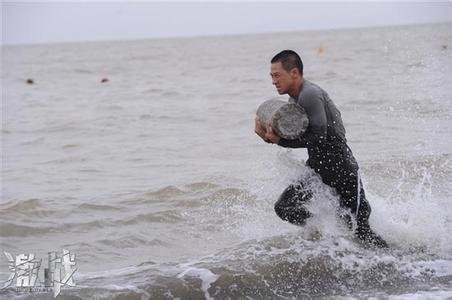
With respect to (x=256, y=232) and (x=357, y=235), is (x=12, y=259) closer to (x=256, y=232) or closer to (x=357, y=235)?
(x=256, y=232)

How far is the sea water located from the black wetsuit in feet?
0.38

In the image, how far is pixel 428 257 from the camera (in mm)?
6004

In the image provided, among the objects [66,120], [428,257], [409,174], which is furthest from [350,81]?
[428,257]

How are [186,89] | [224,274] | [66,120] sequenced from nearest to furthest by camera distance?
[224,274] → [66,120] → [186,89]

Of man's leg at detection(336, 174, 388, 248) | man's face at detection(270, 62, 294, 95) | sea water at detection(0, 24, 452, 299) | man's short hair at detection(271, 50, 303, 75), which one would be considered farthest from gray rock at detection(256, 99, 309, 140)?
man's leg at detection(336, 174, 388, 248)

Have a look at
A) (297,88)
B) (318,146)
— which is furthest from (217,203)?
(297,88)

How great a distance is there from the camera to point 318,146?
5543 millimetres

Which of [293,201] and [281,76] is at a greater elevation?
[281,76]

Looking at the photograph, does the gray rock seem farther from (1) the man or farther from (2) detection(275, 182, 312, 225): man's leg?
(2) detection(275, 182, 312, 225): man's leg

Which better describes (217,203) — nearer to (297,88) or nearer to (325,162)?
(325,162)

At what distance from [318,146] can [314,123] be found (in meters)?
0.29

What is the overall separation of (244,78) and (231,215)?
66.7 ft

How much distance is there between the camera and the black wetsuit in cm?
536

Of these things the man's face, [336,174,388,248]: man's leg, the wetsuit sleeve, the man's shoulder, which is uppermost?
the man's face
